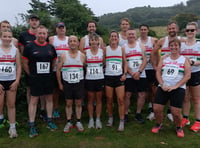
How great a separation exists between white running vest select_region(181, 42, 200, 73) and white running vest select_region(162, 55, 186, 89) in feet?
1.28

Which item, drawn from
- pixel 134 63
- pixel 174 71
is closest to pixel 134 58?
pixel 134 63

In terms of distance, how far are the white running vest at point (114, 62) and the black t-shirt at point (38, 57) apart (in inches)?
49.7

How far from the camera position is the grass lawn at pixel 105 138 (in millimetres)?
4156

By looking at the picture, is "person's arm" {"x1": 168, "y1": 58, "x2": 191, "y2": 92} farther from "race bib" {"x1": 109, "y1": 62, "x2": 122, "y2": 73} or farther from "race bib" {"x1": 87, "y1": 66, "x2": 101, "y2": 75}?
"race bib" {"x1": 87, "y1": 66, "x2": 101, "y2": 75}

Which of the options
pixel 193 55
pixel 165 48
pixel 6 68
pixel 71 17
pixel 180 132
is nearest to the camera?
pixel 6 68

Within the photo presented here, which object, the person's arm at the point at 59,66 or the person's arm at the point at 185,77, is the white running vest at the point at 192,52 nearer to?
the person's arm at the point at 185,77

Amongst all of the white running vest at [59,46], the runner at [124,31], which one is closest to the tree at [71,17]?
the runner at [124,31]

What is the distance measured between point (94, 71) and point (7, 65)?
181 centimetres

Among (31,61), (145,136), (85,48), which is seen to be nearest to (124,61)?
(85,48)

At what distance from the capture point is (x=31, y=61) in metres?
4.31

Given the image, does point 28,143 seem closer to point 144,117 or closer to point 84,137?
point 84,137

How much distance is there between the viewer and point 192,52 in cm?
466

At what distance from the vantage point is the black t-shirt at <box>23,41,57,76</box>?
167 inches

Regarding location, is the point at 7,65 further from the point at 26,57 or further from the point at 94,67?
the point at 94,67
